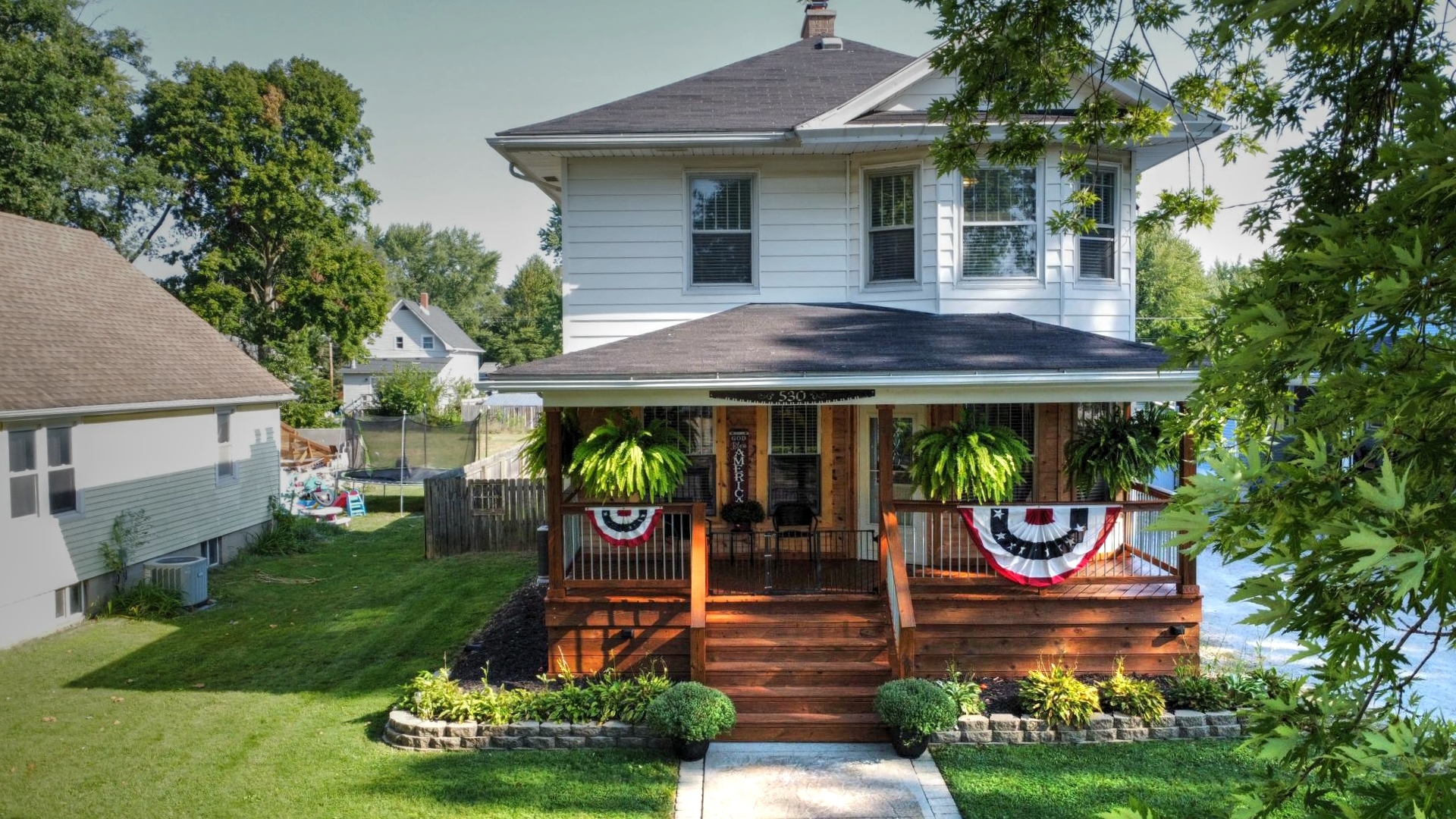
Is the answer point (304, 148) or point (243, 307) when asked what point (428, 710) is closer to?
point (243, 307)

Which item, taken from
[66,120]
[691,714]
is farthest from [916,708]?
[66,120]

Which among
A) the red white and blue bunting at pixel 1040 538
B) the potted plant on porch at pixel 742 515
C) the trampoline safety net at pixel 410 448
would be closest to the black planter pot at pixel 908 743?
the red white and blue bunting at pixel 1040 538

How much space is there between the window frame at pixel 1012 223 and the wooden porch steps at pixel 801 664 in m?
4.64

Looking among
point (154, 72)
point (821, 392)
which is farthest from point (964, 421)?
point (154, 72)

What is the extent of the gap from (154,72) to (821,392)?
115 ft

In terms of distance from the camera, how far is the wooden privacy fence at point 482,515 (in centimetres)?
1675

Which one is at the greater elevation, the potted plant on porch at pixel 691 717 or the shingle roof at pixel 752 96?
the shingle roof at pixel 752 96

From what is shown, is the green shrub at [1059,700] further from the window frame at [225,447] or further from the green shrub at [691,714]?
the window frame at [225,447]

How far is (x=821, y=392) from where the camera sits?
9.28 m

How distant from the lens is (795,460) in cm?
1155

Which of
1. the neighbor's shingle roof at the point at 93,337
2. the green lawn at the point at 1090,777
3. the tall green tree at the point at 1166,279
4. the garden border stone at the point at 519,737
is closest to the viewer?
the green lawn at the point at 1090,777

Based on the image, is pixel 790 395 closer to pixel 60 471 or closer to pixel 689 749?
pixel 689 749

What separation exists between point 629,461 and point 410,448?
58.1 feet

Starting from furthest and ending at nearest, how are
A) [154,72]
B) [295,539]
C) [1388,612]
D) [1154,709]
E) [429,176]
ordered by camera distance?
[429,176], [154,72], [295,539], [1154,709], [1388,612]
